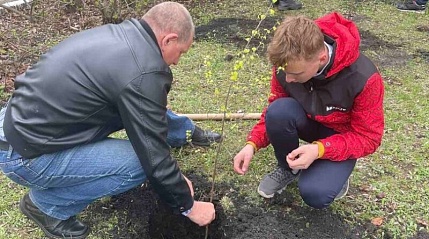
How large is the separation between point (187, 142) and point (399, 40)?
9.98 feet

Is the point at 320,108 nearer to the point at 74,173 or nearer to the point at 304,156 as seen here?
the point at 304,156

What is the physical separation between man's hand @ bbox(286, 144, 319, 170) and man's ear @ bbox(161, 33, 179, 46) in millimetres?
886

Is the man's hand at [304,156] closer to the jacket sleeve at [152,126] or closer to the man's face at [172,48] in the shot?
the jacket sleeve at [152,126]

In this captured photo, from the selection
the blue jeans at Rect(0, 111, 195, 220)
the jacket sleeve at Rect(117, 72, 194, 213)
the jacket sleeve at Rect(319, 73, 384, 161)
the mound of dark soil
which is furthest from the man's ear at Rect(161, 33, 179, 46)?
the mound of dark soil

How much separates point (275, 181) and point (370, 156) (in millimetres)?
854

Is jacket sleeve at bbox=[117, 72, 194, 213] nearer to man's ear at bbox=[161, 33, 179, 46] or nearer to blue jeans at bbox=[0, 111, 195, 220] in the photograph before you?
man's ear at bbox=[161, 33, 179, 46]

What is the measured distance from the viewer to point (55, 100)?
223 cm

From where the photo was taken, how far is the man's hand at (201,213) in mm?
2477

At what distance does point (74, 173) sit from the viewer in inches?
96.4

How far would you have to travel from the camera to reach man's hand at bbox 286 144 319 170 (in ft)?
8.45

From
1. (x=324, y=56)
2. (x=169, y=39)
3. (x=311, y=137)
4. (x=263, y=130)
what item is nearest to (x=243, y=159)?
(x=263, y=130)

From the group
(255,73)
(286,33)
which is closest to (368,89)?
(286,33)

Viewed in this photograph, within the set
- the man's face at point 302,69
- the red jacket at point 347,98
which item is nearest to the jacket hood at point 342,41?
the red jacket at point 347,98

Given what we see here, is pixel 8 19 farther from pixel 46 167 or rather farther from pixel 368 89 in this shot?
pixel 368 89
